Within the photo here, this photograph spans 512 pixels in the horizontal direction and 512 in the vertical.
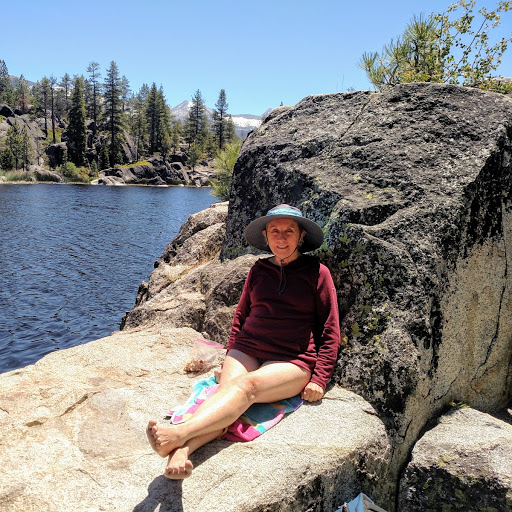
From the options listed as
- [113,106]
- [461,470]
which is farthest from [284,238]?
[113,106]

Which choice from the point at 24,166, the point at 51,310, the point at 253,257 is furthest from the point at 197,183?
the point at 253,257

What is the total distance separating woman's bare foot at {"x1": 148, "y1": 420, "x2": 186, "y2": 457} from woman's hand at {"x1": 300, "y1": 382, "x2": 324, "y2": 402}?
130 centimetres

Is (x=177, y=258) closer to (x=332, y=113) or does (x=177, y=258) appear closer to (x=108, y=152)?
(x=332, y=113)

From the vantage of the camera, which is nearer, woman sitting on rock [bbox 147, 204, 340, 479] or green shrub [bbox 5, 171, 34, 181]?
woman sitting on rock [bbox 147, 204, 340, 479]

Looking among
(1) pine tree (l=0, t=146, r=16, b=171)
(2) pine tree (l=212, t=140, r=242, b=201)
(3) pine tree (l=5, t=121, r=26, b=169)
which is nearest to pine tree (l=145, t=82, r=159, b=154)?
(3) pine tree (l=5, t=121, r=26, b=169)

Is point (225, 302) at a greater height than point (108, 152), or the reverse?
point (108, 152)

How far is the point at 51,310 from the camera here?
45.4ft

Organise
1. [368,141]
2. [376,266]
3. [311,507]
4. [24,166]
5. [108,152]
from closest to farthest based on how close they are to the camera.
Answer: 1. [311,507]
2. [376,266]
3. [368,141]
4. [24,166]
5. [108,152]

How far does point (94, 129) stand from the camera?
104m

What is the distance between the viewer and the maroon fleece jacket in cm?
390

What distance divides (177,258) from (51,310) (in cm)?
674

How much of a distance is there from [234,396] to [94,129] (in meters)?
111

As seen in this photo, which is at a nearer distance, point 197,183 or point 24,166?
point 24,166

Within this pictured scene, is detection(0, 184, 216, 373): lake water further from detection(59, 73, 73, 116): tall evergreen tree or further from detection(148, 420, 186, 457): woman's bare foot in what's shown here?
detection(59, 73, 73, 116): tall evergreen tree
